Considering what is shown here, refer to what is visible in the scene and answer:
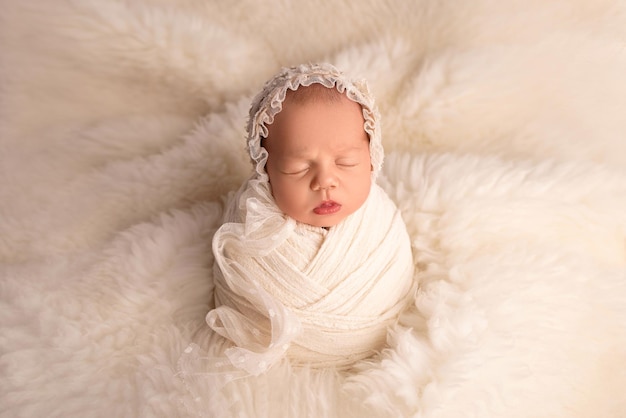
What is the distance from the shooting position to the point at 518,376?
90 cm

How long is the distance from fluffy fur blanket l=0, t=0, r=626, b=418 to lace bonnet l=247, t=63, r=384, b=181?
0.59 ft

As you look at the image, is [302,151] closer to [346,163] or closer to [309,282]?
[346,163]

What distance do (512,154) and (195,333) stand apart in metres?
0.67

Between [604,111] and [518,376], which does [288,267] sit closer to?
[518,376]

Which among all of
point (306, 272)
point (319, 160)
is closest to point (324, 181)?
point (319, 160)

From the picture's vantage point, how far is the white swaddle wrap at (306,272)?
3.09ft

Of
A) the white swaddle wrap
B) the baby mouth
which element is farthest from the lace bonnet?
the baby mouth

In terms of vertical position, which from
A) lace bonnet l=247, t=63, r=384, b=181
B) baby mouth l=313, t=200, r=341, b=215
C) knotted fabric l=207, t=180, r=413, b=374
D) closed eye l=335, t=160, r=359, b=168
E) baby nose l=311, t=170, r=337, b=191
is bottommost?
knotted fabric l=207, t=180, r=413, b=374

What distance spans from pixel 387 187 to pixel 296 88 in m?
0.29

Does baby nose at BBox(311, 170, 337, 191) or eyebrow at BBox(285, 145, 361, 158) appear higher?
eyebrow at BBox(285, 145, 361, 158)

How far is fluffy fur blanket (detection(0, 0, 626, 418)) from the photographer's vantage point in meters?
0.91

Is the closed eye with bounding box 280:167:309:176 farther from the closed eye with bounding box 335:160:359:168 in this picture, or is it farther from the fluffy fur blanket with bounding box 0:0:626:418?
the fluffy fur blanket with bounding box 0:0:626:418

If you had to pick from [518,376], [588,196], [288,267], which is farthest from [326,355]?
[588,196]

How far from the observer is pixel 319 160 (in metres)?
0.94
